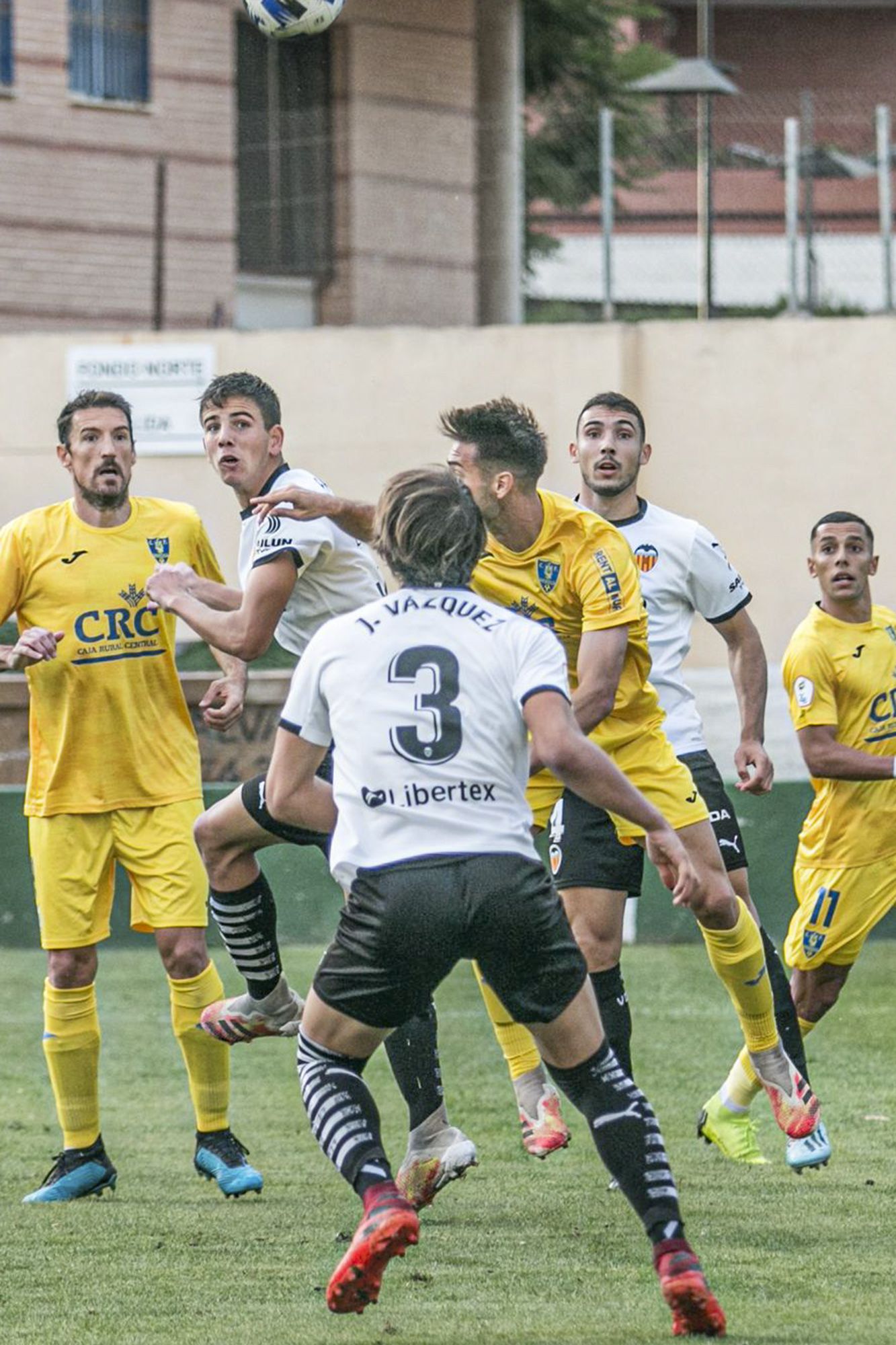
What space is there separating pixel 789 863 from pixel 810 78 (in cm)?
2265

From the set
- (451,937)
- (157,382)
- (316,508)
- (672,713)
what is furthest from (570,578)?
(157,382)

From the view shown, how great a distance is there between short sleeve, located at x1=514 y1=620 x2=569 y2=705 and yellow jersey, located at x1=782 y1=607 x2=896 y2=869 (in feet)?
11.0

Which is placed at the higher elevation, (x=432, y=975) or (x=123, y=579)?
(x=123, y=579)

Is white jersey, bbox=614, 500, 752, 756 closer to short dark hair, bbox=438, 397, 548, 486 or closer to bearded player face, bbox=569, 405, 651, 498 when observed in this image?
bearded player face, bbox=569, 405, 651, 498

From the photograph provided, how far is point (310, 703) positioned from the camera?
510cm

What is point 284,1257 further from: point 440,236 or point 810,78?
point 810,78

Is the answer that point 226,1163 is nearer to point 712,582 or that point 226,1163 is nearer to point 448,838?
point 712,582

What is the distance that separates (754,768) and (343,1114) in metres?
2.73

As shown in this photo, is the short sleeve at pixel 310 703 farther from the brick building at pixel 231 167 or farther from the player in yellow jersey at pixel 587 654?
the brick building at pixel 231 167

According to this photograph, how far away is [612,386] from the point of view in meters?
17.5

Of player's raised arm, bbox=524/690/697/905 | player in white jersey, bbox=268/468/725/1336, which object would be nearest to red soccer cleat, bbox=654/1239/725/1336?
player in white jersey, bbox=268/468/725/1336

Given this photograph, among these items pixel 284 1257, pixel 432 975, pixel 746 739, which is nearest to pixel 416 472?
pixel 432 975

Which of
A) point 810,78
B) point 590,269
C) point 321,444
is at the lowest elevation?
point 321,444

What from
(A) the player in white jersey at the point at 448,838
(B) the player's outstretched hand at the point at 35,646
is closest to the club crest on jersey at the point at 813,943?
(B) the player's outstretched hand at the point at 35,646
